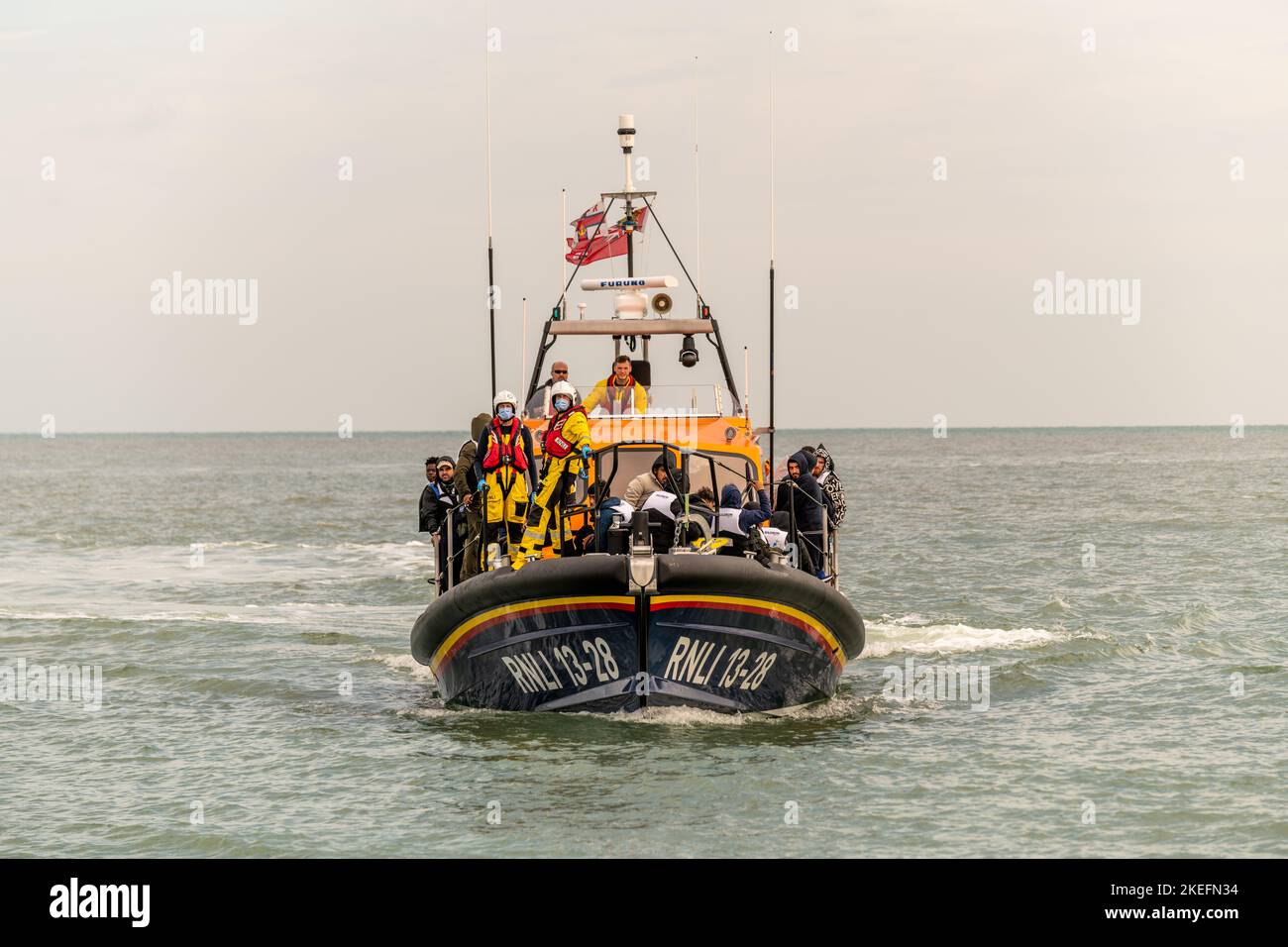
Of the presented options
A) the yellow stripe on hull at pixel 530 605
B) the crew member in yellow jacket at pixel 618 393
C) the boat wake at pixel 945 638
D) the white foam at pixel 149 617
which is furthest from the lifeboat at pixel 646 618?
the white foam at pixel 149 617

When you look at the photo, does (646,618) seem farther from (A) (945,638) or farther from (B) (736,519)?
(A) (945,638)

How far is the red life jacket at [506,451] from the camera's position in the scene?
11.9 m

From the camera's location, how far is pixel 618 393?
1455 cm

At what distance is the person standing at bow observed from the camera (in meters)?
11.9

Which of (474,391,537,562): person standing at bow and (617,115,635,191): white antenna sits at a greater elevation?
(617,115,635,191): white antenna

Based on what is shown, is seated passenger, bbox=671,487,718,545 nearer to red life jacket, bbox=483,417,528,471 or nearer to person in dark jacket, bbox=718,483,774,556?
person in dark jacket, bbox=718,483,774,556

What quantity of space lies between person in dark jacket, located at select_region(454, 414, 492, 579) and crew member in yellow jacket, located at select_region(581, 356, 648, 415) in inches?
76.4

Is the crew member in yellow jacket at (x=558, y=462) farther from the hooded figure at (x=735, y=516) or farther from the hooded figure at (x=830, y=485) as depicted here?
the hooded figure at (x=830, y=485)

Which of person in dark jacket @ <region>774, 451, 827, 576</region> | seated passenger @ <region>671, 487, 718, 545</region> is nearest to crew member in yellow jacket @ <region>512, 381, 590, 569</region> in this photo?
seated passenger @ <region>671, 487, 718, 545</region>

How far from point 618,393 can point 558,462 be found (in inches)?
107

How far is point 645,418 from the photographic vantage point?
1425cm

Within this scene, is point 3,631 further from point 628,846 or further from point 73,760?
point 628,846
